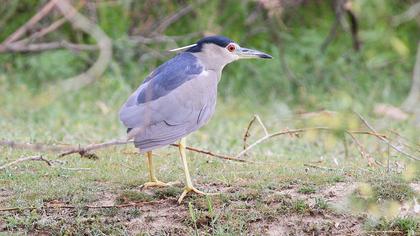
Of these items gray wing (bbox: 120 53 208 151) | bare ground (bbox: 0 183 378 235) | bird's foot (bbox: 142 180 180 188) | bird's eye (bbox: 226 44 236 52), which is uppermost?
bird's eye (bbox: 226 44 236 52)

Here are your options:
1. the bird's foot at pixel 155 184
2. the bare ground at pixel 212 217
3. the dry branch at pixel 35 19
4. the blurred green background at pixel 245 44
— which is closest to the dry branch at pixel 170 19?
the blurred green background at pixel 245 44

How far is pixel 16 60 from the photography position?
10.6m

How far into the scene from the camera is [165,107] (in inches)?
222

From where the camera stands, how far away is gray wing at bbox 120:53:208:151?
5383 millimetres

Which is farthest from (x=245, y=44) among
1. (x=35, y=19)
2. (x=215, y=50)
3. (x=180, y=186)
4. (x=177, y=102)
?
(x=35, y=19)

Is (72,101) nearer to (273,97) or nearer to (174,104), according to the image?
(273,97)

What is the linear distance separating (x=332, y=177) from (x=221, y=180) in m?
0.75

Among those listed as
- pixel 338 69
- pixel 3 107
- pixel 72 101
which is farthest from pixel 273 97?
pixel 3 107

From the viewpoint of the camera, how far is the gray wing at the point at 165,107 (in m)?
5.38

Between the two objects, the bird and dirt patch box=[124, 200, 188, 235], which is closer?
dirt patch box=[124, 200, 188, 235]

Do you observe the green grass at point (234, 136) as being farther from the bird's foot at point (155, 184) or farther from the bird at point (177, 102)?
the bird at point (177, 102)

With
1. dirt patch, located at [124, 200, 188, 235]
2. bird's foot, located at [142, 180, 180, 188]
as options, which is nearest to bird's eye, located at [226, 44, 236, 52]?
bird's foot, located at [142, 180, 180, 188]

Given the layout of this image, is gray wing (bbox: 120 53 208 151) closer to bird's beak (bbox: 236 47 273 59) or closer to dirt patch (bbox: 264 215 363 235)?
bird's beak (bbox: 236 47 273 59)

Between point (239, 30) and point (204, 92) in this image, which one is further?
point (239, 30)
